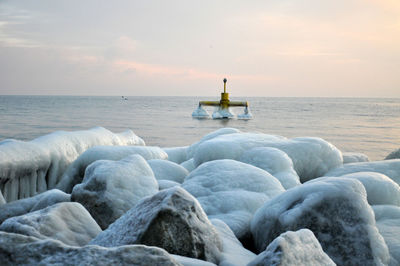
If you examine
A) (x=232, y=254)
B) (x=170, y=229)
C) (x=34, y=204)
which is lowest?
(x=34, y=204)

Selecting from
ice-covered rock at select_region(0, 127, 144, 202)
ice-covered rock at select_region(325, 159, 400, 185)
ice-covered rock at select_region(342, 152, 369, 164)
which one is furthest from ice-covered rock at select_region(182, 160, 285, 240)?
ice-covered rock at select_region(342, 152, 369, 164)

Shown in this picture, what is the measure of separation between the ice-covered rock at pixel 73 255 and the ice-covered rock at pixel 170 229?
518mm

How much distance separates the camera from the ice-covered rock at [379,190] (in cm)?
349

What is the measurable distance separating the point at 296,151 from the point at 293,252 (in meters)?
4.29

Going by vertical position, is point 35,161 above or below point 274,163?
below

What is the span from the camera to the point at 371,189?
3.50 m

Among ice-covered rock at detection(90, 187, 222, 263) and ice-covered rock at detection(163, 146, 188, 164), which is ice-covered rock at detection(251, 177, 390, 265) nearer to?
ice-covered rock at detection(90, 187, 222, 263)

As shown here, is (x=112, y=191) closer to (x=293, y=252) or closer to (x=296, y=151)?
(x=293, y=252)

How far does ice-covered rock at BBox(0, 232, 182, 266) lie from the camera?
1.34 m

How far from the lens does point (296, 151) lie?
5805 millimetres

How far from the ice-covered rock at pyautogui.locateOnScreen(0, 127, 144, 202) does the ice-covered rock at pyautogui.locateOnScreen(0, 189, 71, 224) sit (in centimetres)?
152

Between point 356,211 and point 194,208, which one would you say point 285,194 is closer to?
point 356,211

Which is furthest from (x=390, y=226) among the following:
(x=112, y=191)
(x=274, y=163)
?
(x=112, y=191)

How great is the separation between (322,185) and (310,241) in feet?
2.82
